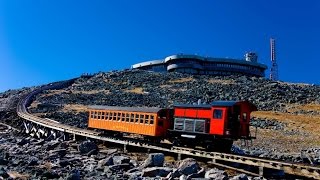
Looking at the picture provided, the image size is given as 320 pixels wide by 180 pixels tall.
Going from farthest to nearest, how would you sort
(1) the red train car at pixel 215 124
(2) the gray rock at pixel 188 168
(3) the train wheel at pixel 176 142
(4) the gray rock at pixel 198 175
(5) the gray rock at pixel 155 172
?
1. (3) the train wheel at pixel 176 142
2. (1) the red train car at pixel 215 124
3. (5) the gray rock at pixel 155 172
4. (2) the gray rock at pixel 188 168
5. (4) the gray rock at pixel 198 175

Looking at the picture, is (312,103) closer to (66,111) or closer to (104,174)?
(66,111)

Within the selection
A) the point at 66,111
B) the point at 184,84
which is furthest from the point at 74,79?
the point at 66,111

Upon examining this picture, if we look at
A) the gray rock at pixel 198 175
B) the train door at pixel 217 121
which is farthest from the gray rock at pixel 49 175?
the train door at pixel 217 121

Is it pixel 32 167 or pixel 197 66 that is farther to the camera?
pixel 197 66

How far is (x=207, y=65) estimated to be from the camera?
146 m

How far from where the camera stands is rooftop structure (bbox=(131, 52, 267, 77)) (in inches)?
5517

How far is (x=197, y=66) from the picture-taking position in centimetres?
14075

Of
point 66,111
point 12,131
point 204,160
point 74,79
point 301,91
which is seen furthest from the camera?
point 74,79

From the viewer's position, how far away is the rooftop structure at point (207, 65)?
460 ft

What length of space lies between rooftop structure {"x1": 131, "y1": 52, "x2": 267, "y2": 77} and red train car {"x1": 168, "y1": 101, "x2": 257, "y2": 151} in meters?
107

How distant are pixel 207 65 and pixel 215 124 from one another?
117778 mm

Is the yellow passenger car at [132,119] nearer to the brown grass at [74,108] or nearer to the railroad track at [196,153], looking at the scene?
the railroad track at [196,153]

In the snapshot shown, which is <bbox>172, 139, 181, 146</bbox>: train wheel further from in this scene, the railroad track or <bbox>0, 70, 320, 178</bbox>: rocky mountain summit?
<bbox>0, 70, 320, 178</bbox>: rocky mountain summit

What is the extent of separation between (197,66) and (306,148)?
100 m
